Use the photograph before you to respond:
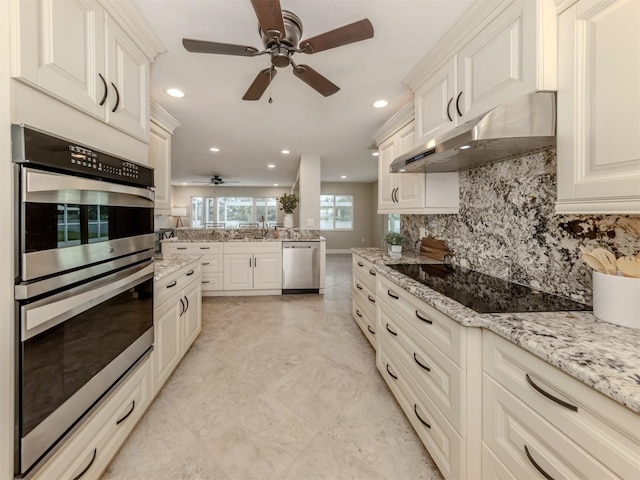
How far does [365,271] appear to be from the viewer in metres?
2.75

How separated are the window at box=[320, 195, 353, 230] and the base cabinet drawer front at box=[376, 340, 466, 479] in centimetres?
781

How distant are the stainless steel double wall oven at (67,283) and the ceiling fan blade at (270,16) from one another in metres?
0.94

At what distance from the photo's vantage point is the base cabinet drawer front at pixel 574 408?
0.63 m

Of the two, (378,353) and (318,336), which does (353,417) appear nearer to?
(378,353)

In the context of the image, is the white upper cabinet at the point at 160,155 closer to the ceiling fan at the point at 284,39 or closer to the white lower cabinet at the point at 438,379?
the ceiling fan at the point at 284,39

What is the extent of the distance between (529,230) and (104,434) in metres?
2.37

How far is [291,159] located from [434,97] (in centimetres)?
393

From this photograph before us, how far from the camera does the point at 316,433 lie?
1.63 m

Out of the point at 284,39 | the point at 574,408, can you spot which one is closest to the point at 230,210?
the point at 284,39

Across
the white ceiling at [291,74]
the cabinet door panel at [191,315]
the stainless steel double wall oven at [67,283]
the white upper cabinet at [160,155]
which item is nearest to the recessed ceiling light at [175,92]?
the white ceiling at [291,74]

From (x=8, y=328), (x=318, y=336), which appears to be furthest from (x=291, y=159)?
(x=8, y=328)

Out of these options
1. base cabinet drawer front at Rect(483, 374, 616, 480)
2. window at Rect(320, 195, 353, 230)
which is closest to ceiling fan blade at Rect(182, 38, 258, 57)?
base cabinet drawer front at Rect(483, 374, 616, 480)

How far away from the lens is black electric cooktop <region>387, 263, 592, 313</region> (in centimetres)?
118

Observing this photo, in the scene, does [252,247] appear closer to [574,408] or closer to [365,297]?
[365,297]
